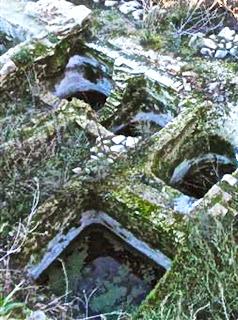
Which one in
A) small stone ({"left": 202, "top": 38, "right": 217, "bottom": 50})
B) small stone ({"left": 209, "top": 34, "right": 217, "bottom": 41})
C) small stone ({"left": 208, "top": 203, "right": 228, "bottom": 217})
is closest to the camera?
small stone ({"left": 208, "top": 203, "right": 228, "bottom": 217})

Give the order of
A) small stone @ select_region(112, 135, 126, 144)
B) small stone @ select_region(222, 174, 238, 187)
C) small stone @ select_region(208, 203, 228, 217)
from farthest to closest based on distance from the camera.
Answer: small stone @ select_region(112, 135, 126, 144), small stone @ select_region(222, 174, 238, 187), small stone @ select_region(208, 203, 228, 217)

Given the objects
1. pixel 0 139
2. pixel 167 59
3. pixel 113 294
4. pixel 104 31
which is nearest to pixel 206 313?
pixel 113 294

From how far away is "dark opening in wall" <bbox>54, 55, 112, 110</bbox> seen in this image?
8695 mm

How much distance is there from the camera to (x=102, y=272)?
757 centimetres

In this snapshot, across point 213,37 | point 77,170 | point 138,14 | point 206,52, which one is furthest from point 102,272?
point 138,14

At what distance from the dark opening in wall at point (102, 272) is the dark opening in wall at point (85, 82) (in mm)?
1948

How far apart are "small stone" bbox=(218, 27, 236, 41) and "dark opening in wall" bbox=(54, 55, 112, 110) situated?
1.68 m

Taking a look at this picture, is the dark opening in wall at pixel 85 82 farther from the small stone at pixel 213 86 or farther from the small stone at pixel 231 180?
the small stone at pixel 231 180

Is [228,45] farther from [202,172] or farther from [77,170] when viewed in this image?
[77,170]

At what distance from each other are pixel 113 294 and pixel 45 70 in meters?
2.68

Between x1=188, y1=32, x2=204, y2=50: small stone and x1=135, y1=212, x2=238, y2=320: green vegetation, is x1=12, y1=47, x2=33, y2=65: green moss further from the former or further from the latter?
x1=135, y1=212, x2=238, y2=320: green vegetation

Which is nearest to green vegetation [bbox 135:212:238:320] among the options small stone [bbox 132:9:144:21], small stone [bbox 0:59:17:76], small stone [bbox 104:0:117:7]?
small stone [bbox 0:59:17:76]

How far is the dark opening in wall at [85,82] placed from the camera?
28.5ft

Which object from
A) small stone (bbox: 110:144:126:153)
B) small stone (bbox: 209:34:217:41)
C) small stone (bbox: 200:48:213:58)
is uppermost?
small stone (bbox: 209:34:217:41)
